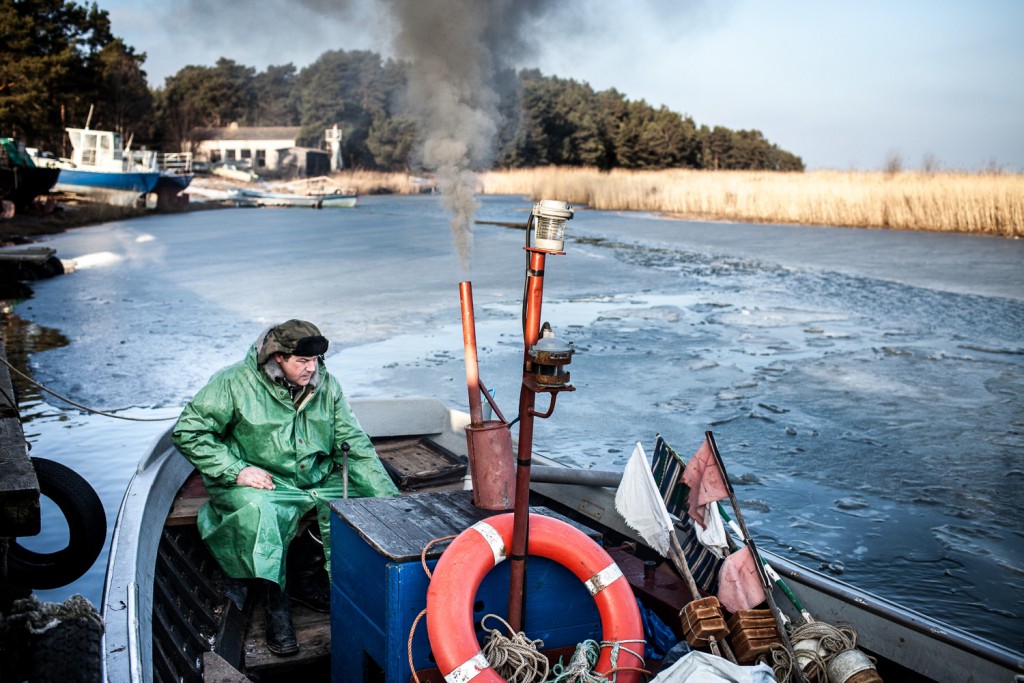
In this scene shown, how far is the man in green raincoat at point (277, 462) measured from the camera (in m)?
3.63

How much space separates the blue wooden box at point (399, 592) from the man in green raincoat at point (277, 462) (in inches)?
21.8

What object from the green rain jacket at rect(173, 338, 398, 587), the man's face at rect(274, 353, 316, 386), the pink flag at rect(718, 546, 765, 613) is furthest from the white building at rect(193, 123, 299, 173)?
the pink flag at rect(718, 546, 765, 613)

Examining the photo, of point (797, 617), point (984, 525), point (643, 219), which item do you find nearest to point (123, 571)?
point (797, 617)

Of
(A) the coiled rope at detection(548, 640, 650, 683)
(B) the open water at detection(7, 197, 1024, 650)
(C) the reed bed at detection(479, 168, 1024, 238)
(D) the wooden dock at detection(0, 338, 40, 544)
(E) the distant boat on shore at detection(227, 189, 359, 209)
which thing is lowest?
(B) the open water at detection(7, 197, 1024, 650)

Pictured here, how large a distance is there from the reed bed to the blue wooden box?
23.3m

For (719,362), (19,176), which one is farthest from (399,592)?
(19,176)

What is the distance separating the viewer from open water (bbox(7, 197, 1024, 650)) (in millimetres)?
6195

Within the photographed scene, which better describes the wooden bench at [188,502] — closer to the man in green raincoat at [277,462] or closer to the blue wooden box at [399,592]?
the man in green raincoat at [277,462]

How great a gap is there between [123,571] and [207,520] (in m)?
0.78

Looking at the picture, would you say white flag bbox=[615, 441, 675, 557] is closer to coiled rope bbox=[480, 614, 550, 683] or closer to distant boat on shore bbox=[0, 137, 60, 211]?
coiled rope bbox=[480, 614, 550, 683]

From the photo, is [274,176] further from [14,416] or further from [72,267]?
[14,416]

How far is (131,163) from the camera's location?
36.8m

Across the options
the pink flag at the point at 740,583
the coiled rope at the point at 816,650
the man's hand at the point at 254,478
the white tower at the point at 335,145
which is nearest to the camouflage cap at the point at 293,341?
the man's hand at the point at 254,478

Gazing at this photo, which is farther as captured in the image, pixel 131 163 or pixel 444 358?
pixel 131 163
